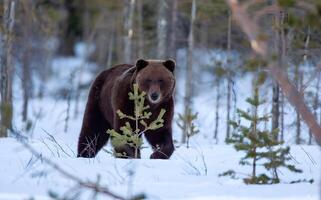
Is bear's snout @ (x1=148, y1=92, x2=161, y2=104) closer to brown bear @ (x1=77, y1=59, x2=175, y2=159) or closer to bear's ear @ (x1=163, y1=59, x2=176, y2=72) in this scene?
brown bear @ (x1=77, y1=59, x2=175, y2=159)

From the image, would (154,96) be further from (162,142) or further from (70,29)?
(70,29)

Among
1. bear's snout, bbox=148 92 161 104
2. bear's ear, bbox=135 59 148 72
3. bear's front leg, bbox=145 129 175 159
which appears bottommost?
bear's front leg, bbox=145 129 175 159

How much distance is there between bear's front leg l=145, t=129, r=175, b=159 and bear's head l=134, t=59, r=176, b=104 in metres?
0.41

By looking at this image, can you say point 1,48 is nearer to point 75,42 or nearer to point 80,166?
point 80,166

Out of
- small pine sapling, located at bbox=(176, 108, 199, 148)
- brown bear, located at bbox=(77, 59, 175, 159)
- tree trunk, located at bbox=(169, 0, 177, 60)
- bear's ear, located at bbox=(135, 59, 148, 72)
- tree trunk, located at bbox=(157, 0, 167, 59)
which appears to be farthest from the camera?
tree trunk, located at bbox=(169, 0, 177, 60)

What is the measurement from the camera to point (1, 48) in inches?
506

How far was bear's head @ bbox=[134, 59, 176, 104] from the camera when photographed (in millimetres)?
8703

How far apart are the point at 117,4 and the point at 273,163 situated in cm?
1946

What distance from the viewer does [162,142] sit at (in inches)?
340

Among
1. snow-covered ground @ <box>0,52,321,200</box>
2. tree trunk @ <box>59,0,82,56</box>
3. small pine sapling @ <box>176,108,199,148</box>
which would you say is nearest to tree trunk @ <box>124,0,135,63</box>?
small pine sapling @ <box>176,108,199,148</box>

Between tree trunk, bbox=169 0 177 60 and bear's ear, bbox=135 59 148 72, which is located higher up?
tree trunk, bbox=169 0 177 60

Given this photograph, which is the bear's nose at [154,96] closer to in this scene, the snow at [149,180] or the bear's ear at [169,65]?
the bear's ear at [169,65]

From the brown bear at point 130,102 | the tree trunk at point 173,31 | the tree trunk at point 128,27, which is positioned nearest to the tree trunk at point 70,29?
the tree trunk at point 128,27

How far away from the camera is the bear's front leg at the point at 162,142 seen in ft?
27.6
